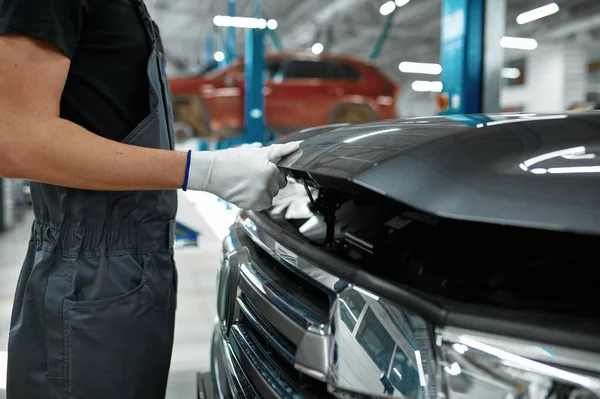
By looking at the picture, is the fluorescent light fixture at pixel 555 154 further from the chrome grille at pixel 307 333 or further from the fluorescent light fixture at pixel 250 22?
the fluorescent light fixture at pixel 250 22

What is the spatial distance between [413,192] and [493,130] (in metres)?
0.20

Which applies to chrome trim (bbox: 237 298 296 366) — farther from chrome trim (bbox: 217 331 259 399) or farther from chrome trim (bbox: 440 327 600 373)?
chrome trim (bbox: 440 327 600 373)

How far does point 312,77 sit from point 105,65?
261 inches

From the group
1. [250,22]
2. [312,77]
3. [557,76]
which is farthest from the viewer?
[557,76]

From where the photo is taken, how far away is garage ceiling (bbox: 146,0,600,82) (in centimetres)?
1236

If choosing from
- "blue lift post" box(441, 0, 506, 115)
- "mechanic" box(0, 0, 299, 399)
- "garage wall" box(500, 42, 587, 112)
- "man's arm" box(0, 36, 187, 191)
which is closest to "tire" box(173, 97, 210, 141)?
"blue lift post" box(441, 0, 506, 115)

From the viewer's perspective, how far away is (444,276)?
0.70 meters

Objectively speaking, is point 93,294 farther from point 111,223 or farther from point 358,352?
point 358,352

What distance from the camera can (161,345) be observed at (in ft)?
3.63

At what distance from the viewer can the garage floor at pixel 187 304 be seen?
7.47 ft

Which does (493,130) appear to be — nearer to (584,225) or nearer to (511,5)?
(584,225)

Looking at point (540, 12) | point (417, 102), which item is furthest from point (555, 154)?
point (417, 102)

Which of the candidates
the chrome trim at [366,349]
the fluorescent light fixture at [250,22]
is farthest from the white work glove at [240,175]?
the fluorescent light fixture at [250,22]

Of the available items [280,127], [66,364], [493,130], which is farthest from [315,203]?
[280,127]
